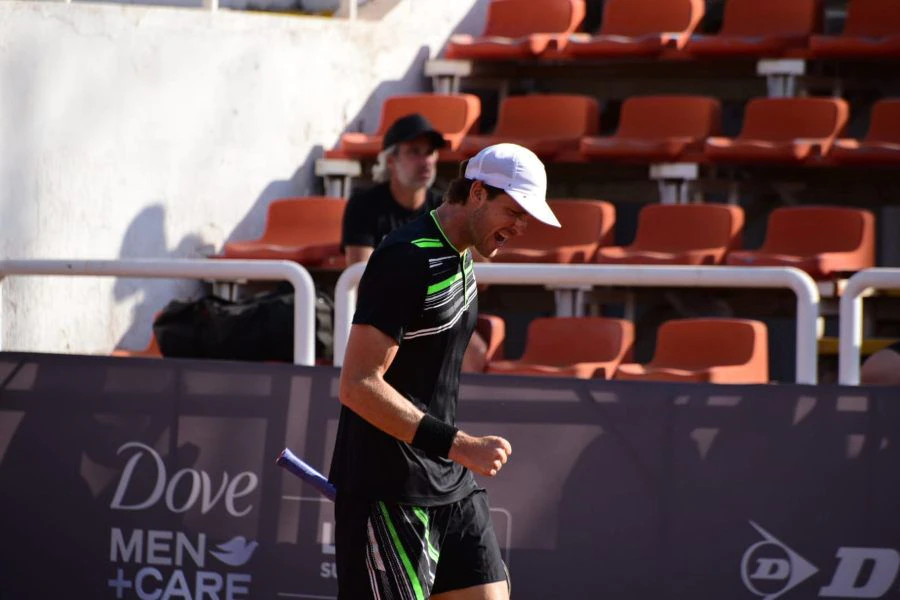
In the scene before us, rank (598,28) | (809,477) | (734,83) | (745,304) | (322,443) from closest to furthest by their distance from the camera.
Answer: (809,477) → (322,443) → (745,304) → (734,83) → (598,28)

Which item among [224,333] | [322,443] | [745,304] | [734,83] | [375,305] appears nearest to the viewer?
[375,305]

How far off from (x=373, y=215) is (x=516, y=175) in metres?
3.20

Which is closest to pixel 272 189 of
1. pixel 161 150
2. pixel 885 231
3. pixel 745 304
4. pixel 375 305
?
pixel 161 150

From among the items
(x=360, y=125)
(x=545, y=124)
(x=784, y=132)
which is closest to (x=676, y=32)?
(x=545, y=124)

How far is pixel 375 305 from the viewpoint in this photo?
379 centimetres

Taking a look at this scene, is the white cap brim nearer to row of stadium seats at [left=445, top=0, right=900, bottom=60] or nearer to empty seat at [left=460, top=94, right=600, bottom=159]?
empty seat at [left=460, top=94, right=600, bottom=159]

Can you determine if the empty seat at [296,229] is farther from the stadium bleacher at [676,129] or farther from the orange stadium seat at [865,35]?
the orange stadium seat at [865,35]

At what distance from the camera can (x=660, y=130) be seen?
365 inches

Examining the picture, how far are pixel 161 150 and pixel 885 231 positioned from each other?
14.0 feet

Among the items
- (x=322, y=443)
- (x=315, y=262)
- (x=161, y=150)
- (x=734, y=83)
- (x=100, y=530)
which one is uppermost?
(x=734, y=83)

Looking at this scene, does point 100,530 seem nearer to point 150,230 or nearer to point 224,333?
point 224,333

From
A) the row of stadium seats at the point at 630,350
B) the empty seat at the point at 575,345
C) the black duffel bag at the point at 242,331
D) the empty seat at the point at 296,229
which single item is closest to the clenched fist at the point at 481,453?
the black duffel bag at the point at 242,331

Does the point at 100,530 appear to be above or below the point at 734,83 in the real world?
below

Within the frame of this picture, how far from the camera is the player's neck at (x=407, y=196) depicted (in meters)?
6.98
